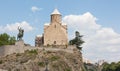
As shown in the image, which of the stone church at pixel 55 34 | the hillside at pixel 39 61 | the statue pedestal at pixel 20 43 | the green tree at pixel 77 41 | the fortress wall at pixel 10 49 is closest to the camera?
the hillside at pixel 39 61

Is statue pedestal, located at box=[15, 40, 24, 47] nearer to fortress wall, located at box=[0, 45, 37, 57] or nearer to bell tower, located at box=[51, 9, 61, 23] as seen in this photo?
fortress wall, located at box=[0, 45, 37, 57]

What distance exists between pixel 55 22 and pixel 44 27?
247 cm

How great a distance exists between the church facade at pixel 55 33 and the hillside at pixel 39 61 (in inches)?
445

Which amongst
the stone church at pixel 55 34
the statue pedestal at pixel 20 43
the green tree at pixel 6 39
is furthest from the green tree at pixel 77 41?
the statue pedestal at pixel 20 43

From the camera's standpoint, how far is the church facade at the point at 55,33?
8231 centimetres

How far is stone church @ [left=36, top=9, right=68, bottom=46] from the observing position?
8231 centimetres

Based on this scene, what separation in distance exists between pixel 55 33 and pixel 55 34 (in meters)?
0.21

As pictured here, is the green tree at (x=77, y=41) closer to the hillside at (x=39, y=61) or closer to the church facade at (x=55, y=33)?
the church facade at (x=55, y=33)

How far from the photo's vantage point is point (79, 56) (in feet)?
245

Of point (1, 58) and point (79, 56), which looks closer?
point (1, 58)

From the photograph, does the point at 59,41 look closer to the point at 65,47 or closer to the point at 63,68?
the point at 65,47

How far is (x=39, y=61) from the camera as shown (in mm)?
66312

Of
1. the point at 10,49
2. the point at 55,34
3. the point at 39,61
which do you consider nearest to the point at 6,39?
the point at 55,34

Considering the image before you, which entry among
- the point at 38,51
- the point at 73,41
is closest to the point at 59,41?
the point at 73,41
